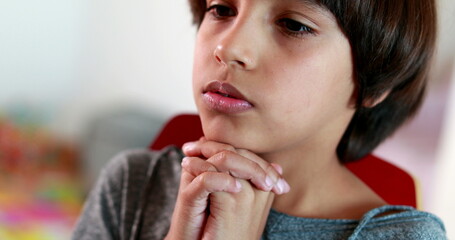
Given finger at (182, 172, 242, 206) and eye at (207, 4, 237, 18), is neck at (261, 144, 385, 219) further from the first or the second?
eye at (207, 4, 237, 18)

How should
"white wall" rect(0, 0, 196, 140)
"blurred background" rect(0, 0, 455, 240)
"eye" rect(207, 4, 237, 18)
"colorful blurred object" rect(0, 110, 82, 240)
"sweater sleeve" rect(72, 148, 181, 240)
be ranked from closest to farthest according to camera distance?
"eye" rect(207, 4, 237, 18)
"sweater sleeve" rect(72, 148, 181, 240)
"colorful blurred object" rect(0, 110, 82, 240)
"blurred background" rect(0, 0, 455, 240)
"white wall" rect(0, 0, 196, 140)

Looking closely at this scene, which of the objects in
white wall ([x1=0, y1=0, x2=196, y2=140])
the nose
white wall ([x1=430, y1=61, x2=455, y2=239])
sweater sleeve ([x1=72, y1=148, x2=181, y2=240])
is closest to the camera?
the nose

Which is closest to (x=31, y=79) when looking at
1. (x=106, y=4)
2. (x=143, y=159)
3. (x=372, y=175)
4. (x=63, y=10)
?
(x=63, y=10)

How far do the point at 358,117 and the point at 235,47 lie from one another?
0.38 m

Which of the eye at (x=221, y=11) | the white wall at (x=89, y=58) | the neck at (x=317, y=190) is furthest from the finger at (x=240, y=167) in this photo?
the white wall at (x=89, y=58)

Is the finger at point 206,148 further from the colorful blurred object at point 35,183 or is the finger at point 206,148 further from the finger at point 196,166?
the colorful blurred object at point 35,183

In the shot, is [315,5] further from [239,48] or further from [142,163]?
[142,163]

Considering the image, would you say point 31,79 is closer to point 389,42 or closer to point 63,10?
point 63,10

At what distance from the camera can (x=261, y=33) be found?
79 cm

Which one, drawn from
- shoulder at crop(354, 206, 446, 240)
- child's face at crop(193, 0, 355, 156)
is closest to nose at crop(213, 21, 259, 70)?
child's face at crop(193, 0, 355, 156)

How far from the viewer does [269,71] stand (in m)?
0.78

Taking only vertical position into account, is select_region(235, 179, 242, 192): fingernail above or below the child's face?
below

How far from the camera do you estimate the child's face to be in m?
0.78

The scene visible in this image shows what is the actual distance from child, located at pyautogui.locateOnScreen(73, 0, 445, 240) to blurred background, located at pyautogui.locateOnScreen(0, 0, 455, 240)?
1469 millimetres
